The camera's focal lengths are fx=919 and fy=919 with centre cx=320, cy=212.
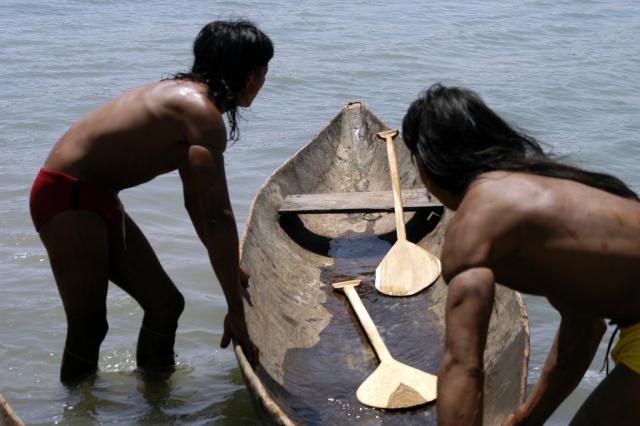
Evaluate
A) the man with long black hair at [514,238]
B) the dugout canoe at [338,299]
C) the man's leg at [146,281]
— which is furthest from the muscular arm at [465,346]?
the man's leg at [146,281]

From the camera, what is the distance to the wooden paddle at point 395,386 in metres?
3.45

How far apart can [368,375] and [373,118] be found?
9.51 ft

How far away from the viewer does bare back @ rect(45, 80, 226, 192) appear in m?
3.17

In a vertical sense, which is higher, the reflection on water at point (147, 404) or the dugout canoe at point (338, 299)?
the dugout canoe at point (338, 299)

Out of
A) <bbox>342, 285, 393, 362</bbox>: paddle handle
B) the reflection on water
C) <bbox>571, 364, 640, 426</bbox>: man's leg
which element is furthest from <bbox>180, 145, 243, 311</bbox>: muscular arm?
<bbox>571, 364, 640, 426</bbox>: man's leg

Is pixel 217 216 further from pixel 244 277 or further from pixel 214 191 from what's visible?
pixel 244 277

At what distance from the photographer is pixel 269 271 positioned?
4402mm

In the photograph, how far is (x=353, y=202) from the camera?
5242mm

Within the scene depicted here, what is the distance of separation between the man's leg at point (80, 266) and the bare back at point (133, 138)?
6.5 inches

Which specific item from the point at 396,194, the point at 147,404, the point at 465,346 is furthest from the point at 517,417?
the point at 396,194

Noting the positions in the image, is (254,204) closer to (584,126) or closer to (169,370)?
(169,370)

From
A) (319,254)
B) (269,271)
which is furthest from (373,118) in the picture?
(269,271)

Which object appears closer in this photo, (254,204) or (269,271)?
(269,271)

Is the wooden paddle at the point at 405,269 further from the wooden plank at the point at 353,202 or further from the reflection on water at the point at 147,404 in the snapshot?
the reflection on water at the point at 147,404
